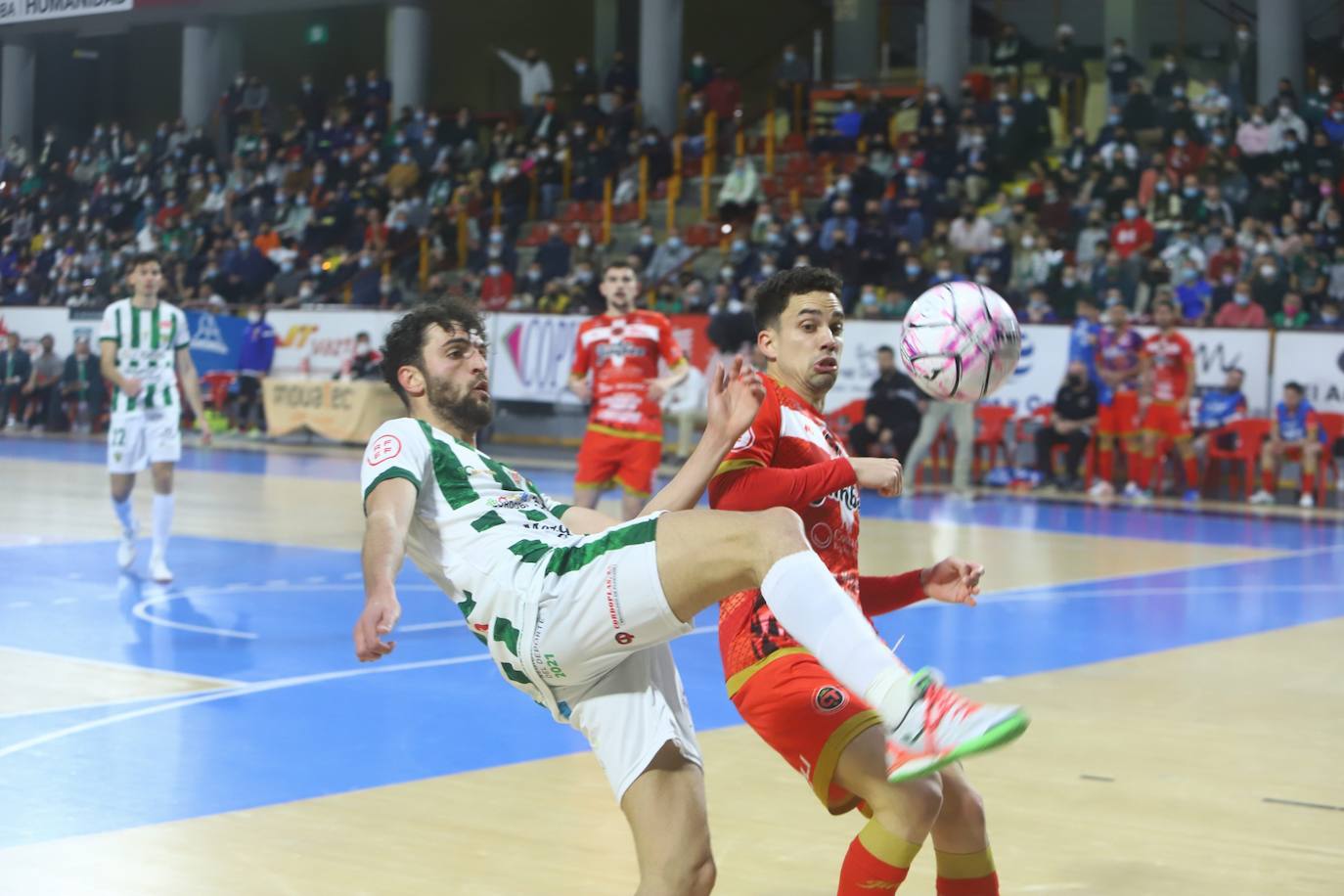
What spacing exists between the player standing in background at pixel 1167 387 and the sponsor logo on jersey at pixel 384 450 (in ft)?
48.7

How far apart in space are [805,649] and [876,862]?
0.51m

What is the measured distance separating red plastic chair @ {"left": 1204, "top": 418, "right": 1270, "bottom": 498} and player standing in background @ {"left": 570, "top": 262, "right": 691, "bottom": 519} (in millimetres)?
8436

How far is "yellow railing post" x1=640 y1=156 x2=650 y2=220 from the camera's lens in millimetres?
27031

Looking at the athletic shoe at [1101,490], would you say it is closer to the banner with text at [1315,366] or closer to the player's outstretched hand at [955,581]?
the banner with text at [1315,366]

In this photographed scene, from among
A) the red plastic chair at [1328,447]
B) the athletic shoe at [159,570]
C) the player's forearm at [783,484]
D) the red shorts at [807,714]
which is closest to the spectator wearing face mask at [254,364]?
the athletic shoe at [159,570]

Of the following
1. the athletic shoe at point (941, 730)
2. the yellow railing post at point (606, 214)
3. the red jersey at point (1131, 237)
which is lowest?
the athletic shoe at point (941, 730)

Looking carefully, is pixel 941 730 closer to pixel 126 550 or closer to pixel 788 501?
pixel 788 501

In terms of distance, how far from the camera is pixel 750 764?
665cm

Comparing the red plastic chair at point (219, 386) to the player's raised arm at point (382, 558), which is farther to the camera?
the red plastic chair at point (219, 386)

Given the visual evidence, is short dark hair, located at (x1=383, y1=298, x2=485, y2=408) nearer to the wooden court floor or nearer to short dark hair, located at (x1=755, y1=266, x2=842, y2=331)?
short dark hair, located at (x1=755, y1=266, x2=842, y2=331)

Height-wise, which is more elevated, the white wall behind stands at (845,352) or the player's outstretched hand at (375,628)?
the white wall behind stands at (845,352)

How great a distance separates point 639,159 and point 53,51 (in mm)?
17457

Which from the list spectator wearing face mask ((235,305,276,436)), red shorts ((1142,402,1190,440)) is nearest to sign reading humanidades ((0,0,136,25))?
red shorts ((1142,402,1190,440))

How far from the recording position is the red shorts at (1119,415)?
1819 centimetres
